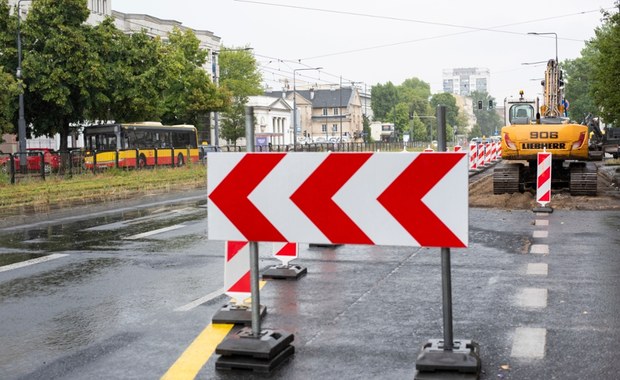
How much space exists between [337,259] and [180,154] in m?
38.9

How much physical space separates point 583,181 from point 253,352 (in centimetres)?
1568

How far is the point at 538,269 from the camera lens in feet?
30.0

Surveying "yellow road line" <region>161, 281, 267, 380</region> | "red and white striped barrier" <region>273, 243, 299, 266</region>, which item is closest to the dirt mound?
"red and white striped barrier" <region>273, 243, 299, 266</region>

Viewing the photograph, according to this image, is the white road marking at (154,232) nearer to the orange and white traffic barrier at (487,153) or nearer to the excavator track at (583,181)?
the excavator track at (583,181)

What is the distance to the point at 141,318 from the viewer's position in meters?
7.00

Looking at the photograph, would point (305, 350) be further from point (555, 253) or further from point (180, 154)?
point (180, 154)

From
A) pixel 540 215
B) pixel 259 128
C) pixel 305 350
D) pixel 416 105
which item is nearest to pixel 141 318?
pixel 305 350

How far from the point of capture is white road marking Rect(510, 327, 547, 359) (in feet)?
18.3

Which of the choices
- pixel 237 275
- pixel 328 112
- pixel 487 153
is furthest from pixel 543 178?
pixel 328 112

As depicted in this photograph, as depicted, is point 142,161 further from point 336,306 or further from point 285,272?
point 336,306

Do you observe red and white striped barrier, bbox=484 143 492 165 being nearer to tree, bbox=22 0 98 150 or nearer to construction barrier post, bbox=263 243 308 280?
tree, bbox=22 0 98 150

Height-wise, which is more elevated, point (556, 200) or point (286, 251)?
point (286, 251)

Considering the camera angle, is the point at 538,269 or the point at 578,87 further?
the point at 578,87

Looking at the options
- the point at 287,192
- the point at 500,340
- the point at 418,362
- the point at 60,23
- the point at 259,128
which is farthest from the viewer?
the point at 259,128
